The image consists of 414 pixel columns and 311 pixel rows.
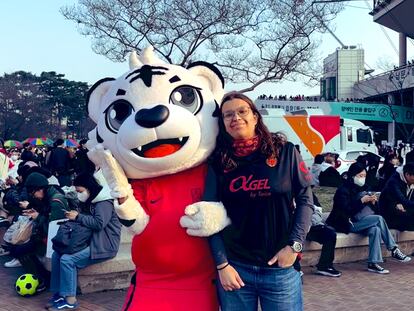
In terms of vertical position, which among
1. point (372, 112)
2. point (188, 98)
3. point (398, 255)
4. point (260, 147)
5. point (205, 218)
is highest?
point (372, 112)

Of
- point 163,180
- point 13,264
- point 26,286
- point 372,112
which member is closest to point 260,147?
point 163,180

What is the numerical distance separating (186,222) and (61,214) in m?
3.50

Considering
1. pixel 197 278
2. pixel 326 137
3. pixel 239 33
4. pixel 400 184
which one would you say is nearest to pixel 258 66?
pixel 239 33

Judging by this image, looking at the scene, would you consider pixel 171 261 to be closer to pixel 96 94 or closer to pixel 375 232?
pixel 96 94

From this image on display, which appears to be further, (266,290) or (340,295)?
(340,295)

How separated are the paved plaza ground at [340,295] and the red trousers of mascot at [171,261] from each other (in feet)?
8.35

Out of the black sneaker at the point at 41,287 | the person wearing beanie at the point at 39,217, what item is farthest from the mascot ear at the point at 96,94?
the black sneaker at the point at 41,287

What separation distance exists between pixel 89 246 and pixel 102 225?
1.05 feet

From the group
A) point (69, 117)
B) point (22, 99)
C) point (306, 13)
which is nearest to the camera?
point (306, 13)

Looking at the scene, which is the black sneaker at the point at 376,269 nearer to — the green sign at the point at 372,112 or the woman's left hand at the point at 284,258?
the woman's left hand at the point at 284,258

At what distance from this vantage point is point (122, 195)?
3.07 m

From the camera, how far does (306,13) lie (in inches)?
666

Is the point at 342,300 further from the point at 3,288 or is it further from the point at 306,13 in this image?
the point at 306,13

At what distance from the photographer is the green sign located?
35.7 metres
